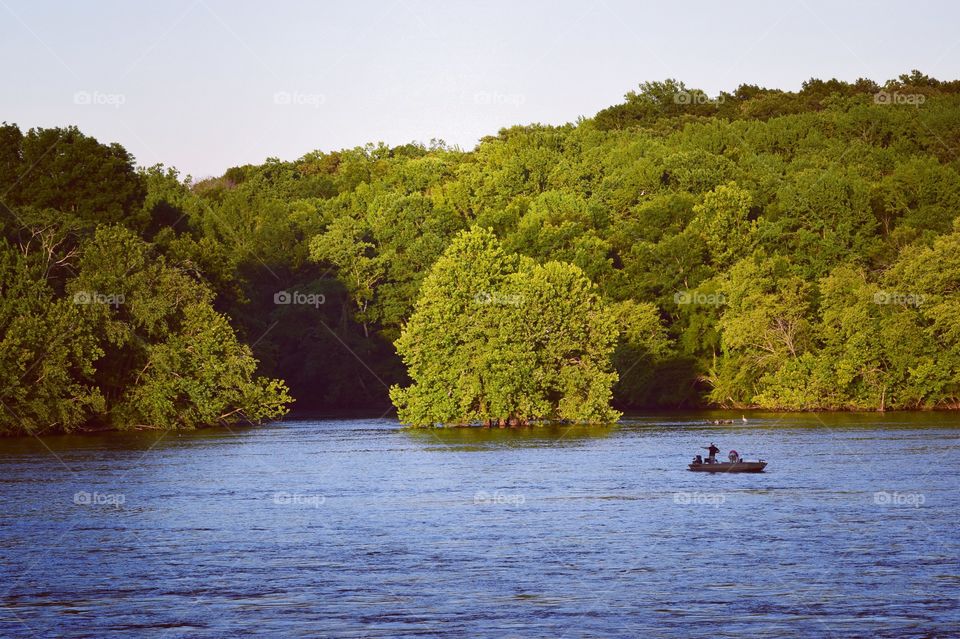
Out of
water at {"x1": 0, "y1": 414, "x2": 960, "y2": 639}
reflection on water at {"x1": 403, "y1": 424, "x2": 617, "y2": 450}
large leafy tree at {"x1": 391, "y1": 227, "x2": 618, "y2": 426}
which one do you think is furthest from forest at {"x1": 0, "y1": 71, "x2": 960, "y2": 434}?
water at {"x1": 0, "y1": 414, "x2": 960, "y2": 639}

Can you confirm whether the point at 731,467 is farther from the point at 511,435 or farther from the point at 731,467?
the point at 511,435

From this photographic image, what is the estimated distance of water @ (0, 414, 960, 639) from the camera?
35531 millimetres

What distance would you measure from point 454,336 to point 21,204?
3958 centimetres

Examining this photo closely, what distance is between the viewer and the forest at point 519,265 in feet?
327

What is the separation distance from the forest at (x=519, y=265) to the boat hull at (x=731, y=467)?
28935 millimetres

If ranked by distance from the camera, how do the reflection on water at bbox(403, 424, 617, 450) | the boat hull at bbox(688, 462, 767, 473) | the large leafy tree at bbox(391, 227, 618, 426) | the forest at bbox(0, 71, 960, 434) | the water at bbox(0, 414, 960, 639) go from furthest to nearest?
the forest at bbox(0, 71, 960, 434) < the large leafy tree at bbox(391, 227, 618, 426) < the reflection on water at bbox(403, 424, 617, 450) < the boat hull at bbox(688, 462, 767, 473) < the water at bbox(0, 414, 960, 639)

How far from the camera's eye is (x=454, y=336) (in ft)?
318

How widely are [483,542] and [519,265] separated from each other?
58353 millimetres

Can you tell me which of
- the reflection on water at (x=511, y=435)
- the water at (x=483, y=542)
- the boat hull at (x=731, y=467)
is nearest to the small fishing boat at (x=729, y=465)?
the boat hull at (x=731, y=467)

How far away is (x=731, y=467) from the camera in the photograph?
6750cm

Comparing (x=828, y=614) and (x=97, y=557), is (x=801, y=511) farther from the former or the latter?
(x=97, y=557)

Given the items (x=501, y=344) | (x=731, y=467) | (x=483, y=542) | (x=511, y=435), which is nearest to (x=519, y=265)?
(x=501, y=344)

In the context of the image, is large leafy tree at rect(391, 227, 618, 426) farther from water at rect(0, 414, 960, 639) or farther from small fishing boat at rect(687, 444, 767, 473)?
small fishing boat at rect(687, 444, 767, 473)

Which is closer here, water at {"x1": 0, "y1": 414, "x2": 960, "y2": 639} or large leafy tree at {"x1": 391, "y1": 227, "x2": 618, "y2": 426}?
water at {"x1": 0, "y1": 414, "x2": 960, "y2": 639}
